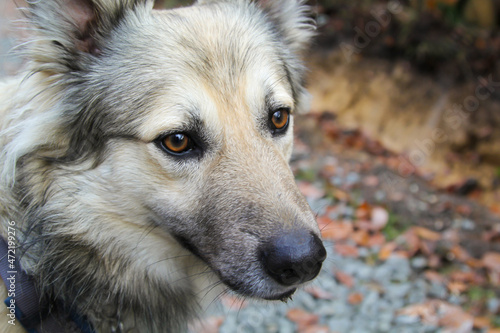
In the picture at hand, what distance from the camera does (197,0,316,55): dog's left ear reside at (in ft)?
10.6

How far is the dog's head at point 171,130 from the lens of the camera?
2.31m

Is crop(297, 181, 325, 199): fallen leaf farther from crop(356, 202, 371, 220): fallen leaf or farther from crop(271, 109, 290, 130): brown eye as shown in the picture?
crop(271, 109, 290, 130): brown eye

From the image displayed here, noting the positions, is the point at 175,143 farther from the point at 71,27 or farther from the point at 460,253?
the point at 460,253

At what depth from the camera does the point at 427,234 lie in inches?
207

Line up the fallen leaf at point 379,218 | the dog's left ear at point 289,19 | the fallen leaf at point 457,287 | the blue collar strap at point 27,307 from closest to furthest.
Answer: the blue collar strap at point 27,307, the dog's left ear at point 289,19, the fallen leaf at point 457,287, the fallen leaf at point 379,218

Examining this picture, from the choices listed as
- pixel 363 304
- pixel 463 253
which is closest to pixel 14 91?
pixel 363 304

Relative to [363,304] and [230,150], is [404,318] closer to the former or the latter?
[363,304]

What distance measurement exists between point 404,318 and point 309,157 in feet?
10.8

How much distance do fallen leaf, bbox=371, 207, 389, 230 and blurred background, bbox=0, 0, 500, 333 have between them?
0.01 m

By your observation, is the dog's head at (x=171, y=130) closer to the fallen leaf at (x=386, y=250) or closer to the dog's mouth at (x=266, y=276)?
the dog's mouth at (x=266, y=276)

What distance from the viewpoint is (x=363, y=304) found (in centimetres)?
449

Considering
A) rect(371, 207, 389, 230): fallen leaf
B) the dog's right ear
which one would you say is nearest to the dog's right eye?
the dog's right ear

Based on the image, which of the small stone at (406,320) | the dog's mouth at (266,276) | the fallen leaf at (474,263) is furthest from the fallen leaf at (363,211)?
the dog's mouth at (266,276)

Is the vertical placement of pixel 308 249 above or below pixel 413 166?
above
